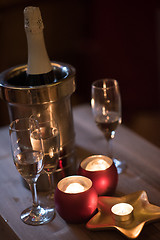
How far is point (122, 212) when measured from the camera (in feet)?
2.58

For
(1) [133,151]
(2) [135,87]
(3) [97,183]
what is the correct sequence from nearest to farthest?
(3) [97,183] → (1) [133,151] → (2) [135,87]

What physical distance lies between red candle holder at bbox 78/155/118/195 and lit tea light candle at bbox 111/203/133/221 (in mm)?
72

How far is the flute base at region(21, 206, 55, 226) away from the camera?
0.81 meters

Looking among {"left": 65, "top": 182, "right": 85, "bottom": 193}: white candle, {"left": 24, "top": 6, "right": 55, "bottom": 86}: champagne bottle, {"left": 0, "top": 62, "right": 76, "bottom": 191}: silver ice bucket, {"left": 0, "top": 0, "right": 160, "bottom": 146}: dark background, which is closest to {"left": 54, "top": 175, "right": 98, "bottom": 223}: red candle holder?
{"left": 65, "top": 182, "right": 85, "bottom": 193}: white candle

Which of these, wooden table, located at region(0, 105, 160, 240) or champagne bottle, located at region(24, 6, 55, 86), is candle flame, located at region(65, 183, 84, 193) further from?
champagne bottle, located at region(24, 6, 55, 86)

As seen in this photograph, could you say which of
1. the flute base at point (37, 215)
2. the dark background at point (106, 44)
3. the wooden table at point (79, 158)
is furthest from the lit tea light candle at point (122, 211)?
the dark background at point (106, 44)

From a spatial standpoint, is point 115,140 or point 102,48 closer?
point 115,140

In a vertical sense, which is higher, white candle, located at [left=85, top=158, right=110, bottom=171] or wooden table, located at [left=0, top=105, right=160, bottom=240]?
white candle, located at [left=85, top=158, right=110, bottom=171]

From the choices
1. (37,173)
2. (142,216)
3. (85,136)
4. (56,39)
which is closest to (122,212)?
(142,216)

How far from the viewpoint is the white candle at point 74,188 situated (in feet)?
2.62

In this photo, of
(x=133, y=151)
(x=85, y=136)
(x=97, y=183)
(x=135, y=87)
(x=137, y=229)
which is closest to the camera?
(x=137, y=229)

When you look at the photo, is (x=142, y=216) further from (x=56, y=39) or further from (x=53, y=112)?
(x=56, y=39)

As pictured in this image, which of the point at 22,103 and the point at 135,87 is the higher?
the point at 22,103

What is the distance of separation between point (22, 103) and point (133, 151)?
39 cm
